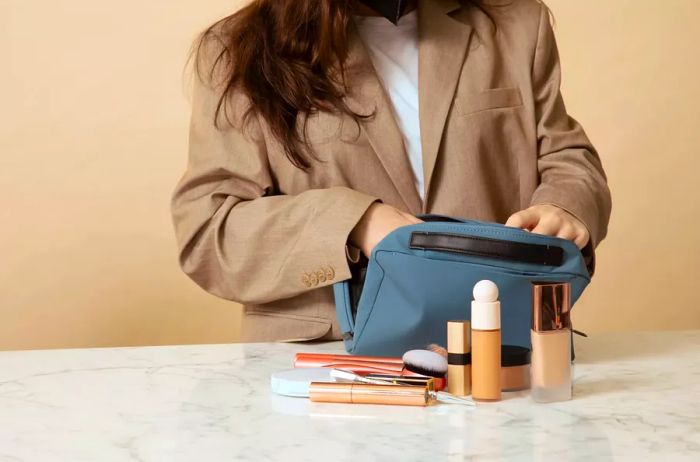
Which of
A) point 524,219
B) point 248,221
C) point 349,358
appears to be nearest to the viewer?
point 349,358

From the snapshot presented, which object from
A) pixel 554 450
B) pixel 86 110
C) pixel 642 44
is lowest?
pixel 554 450

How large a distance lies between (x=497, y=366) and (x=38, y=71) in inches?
54.9

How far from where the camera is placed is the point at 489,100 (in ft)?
4.41

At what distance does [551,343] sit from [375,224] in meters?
0.30

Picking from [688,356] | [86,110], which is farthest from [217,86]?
[86,110]

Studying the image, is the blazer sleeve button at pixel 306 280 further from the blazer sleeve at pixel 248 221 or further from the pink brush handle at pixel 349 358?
the pink brush handle at pixel 349 358

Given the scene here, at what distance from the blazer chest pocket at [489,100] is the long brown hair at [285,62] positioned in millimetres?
134

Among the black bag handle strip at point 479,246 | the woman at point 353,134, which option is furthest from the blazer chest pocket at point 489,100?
the black bag handle strip at point 479,246

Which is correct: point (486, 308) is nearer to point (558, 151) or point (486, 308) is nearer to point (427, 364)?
point (427, 364)

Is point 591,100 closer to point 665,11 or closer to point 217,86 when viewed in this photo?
point 665,11

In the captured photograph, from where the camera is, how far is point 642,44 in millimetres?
2285

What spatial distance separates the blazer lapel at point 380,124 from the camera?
1.28 meters

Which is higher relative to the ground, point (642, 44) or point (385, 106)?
point (642, 44)

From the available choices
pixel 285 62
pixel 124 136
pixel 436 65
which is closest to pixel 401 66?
pixel 436 65
